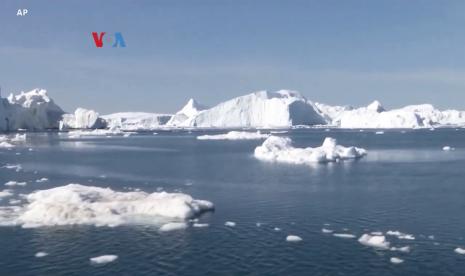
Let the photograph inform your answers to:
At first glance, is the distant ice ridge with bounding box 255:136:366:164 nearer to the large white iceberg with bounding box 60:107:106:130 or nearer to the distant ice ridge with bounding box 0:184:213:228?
the distant ice ridge with bounding box 0:184:213:228

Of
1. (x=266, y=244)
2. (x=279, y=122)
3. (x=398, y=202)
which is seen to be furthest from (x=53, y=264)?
(x=279, y=122)

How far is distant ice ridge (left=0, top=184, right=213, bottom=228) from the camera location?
21.4m

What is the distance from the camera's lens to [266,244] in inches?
725

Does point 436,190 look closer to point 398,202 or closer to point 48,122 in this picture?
point 398,202

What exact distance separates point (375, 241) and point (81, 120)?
15255cm

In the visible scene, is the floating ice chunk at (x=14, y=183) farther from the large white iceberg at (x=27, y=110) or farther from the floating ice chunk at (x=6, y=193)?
the large white iceberg at (x=27, y=110)

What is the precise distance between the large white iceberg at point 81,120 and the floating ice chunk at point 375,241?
149 metres

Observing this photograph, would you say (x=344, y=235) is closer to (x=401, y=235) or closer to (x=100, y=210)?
(x=401, y=235)

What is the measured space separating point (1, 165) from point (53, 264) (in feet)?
118

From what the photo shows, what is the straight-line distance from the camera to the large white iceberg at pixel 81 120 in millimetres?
158000

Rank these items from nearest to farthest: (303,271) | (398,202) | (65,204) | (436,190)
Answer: (303,271), (65,204), (398,202), (436,190)

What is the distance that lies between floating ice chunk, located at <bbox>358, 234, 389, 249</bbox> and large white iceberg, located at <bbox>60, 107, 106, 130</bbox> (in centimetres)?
14910

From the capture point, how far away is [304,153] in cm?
5028

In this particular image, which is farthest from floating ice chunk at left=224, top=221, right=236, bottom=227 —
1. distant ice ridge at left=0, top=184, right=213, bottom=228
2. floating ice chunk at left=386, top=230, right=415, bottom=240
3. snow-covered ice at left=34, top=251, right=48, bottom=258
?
snow-covered ice at left=34, top=251, right=48, bottom=258
